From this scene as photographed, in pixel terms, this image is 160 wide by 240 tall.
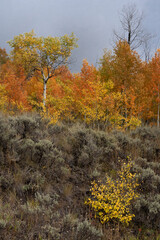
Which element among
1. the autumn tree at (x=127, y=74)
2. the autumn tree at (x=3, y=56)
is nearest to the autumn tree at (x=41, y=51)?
the autumn tree at (x=127, y=74)

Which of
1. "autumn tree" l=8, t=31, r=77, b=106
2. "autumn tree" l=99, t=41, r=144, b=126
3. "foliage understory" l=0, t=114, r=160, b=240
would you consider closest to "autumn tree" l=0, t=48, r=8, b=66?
"autumn tree" l=8, t=31, r=77, b=106

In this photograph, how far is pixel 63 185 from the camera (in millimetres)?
4391

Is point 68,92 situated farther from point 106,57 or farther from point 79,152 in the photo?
point 79,152

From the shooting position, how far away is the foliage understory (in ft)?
9.40

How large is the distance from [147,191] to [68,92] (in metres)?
16.1

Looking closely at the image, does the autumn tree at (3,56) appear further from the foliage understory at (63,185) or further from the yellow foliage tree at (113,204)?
the yellow foliage tree at (113,204)

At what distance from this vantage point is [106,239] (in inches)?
119

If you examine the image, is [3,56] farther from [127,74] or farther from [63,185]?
[63,185]

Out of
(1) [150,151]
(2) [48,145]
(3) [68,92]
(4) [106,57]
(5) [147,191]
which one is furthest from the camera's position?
(4) [106,57]

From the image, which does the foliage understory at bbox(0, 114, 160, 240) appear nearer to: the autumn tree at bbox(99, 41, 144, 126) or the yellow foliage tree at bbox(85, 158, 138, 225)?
the yellow foliage tree at bbox(85, 158, 138, 225)

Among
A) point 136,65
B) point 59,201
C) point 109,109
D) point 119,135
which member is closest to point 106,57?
point 136,65

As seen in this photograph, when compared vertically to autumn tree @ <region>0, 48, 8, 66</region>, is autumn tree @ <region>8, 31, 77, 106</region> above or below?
below

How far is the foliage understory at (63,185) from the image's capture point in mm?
2865

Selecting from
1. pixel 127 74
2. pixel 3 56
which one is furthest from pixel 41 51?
pixel 3 56
